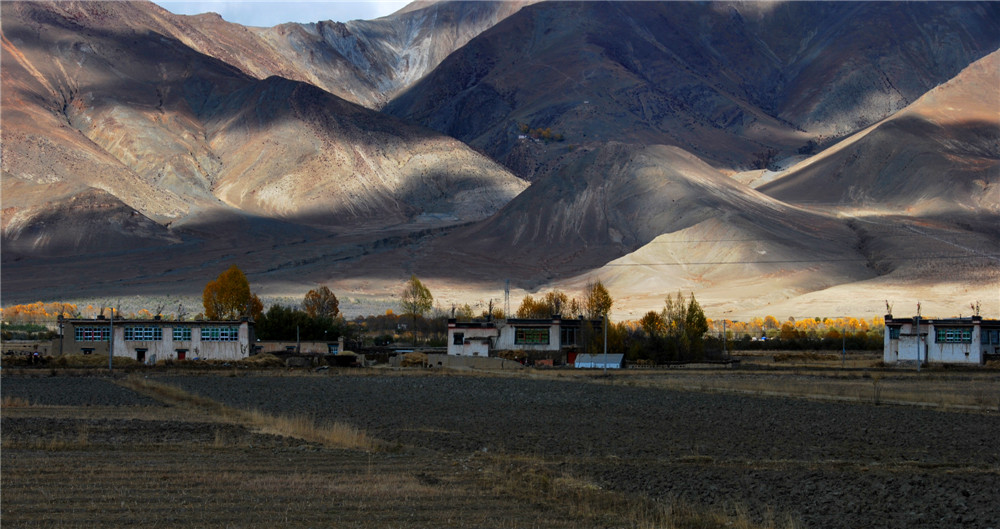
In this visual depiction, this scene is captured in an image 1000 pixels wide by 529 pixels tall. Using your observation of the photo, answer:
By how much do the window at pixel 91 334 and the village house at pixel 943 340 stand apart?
46984 millimetres

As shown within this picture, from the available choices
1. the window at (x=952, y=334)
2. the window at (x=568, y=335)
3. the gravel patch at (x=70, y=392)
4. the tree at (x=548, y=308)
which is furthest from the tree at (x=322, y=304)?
the gravel patch at (x=70, y=392)

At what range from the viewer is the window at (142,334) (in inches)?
2726

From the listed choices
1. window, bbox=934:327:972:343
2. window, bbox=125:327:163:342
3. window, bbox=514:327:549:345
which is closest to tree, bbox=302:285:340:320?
window, bbox=514:327:549:345

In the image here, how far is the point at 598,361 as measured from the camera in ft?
225

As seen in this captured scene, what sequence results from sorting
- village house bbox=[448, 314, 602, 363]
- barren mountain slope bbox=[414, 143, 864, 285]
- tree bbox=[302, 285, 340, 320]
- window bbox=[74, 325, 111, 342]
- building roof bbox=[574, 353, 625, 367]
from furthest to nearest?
1. barren mountain slope bbox=[414, 143, 864, 285]
2. tree bbox=[302, 285, 340, 320]
3. village house bbox=[448, 314, 602, 363]
4. window bbox=[74, 325, 111, 342]
5. building roof bbox=[574, 353, 625, 367]

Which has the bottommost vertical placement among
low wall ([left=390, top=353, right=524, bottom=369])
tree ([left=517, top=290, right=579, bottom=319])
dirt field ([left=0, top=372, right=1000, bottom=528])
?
dirt field ([left=0, top=372, right=1000, bottom=528])

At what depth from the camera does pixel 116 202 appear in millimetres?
172250

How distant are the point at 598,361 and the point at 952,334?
842 inches

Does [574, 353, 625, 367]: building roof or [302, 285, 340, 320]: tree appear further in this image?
[302, 285, 340, 320]: tree

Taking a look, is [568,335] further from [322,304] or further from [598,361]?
[322,304]

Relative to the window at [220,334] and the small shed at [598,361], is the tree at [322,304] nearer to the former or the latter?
the window at [220,334]

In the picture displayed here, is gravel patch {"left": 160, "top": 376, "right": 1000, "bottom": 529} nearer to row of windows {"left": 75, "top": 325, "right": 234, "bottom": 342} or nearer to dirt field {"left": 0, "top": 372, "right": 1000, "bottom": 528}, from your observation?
dirt field {"left": 0, "top": 372, "right": 1000, "bottom": 528}

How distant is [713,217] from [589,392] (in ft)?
354

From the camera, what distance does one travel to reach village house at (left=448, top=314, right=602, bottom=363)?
245 feet
